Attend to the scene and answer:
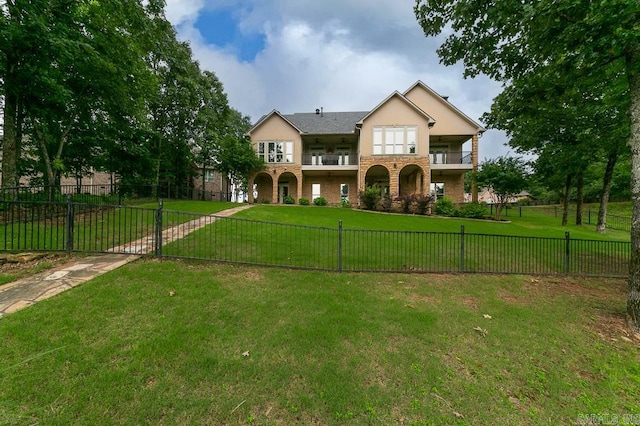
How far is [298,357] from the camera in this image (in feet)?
10.2

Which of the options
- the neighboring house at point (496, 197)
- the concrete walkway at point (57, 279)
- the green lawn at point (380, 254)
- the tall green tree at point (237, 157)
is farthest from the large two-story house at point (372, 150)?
the concrete walkway at point (57, 279)

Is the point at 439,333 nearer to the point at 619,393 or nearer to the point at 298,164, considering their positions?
the point at 619,393

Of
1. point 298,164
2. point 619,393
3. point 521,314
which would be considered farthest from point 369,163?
point 619,393

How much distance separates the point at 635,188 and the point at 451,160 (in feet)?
62.5

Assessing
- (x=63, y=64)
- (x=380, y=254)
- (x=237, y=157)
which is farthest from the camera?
(x=237, y=157)

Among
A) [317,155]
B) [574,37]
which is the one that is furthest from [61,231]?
[317,155]

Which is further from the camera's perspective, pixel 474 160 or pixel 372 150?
pixel 474 160

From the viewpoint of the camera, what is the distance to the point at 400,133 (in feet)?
66.2

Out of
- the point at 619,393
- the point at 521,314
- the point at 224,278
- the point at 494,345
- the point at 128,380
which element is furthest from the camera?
the point at 224,278

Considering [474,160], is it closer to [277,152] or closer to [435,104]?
[435,104]

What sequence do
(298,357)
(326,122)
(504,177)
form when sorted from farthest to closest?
(326,122), (504,177), (298,357)

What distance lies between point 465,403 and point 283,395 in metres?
1.89

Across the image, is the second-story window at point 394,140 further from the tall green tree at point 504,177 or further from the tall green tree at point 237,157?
the tall green tree at point 237,157

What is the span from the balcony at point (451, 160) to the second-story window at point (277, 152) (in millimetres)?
11941
